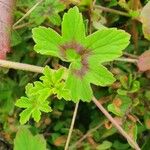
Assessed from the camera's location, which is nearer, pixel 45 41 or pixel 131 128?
pixel 45 41

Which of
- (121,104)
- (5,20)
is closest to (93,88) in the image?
(121,104)

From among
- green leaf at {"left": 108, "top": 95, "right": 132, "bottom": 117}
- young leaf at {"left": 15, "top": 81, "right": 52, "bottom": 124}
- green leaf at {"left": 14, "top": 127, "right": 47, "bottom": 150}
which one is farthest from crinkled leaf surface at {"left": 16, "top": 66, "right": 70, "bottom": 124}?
green leaf at {"left": 108, "top": 95, "right": 132, "bottom": 117}

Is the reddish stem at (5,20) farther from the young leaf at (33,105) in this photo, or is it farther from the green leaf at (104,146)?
the green leaf at (104,146)

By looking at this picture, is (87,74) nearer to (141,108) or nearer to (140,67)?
(140,67)

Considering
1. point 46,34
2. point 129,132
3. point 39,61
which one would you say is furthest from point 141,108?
point 46,34

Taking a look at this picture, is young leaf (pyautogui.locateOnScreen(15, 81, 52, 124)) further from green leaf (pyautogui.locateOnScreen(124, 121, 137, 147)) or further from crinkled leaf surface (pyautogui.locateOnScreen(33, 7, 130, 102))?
green leaf (pyautogui.locateOnScreen(124, 121, 137, 147))

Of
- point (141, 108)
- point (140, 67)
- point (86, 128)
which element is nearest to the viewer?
point (140, 67)

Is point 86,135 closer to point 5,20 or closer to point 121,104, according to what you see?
point 121,104
